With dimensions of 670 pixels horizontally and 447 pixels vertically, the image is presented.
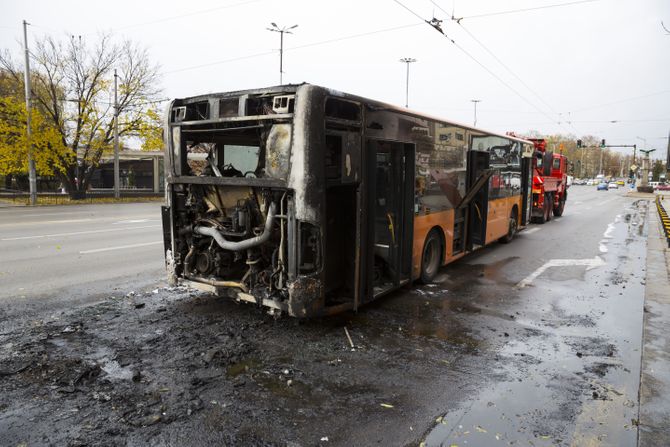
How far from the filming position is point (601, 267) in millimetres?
10406

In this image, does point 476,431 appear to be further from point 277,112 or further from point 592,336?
point 277,112

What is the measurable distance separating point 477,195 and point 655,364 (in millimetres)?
5578

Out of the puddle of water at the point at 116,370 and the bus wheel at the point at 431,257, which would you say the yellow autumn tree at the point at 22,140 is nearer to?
the bus wheel at the point at 431,257

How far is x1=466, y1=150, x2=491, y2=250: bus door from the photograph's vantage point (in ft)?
31.5

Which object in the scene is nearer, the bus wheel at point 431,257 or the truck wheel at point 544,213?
the bus wheel at point 431,257

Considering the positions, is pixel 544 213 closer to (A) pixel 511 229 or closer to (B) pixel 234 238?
(A) pixel 511 229

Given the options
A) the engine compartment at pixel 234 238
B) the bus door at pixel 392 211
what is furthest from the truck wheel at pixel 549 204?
the engine compartment at pixel 234 238

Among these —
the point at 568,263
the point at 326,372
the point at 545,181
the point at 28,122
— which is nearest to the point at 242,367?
the point at 326,372

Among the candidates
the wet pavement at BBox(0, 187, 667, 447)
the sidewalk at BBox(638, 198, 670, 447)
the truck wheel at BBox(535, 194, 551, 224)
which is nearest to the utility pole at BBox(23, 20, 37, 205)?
the wet pavement at BBox(0, 187, 667, 447)

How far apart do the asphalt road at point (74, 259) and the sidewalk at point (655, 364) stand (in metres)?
7.08

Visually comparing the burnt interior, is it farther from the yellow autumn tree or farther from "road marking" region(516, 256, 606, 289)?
the yellow autumn tree

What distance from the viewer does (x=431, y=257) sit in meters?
8.67

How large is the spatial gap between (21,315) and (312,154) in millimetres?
4477

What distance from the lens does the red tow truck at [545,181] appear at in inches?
758
